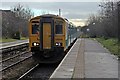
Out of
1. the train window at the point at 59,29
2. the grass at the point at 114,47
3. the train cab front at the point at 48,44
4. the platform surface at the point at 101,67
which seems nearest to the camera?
the platform surface at the point at 101,67

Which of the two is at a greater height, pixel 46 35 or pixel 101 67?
pixel 46 35

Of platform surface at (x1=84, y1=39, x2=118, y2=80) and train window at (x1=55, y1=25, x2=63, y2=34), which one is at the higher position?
train window at (x1=55, y1=25, x2=63, y2=34)

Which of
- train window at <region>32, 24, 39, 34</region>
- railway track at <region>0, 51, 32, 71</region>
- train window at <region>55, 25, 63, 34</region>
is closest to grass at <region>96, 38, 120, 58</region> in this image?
train window at <region>55, 25, 63, 34</region>

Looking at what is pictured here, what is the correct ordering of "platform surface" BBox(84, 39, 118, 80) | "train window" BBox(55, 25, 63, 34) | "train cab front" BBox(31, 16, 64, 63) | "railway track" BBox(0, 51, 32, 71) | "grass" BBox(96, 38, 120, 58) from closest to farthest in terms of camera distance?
"platform surface" BBox(84, 39, 118, 80) → "railway track" BBox(0, 51, 32, 71) → "train cab front" BBox(31, 16, 64, 63) → "train window" BBox(55, 25, 63, 34) → "grass" BBox(96, 38, 120, 58)

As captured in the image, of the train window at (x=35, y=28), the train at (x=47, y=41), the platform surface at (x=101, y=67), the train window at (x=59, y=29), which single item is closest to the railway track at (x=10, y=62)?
the train at (x=47, y=41)

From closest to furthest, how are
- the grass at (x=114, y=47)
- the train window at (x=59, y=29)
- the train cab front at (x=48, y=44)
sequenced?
the train cab front at (x=48, y=44) < the train window at (x=59, y=29) < the grass at (x=114, y=47)

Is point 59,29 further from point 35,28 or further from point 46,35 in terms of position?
point 35,28

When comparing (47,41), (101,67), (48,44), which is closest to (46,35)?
(47,41)

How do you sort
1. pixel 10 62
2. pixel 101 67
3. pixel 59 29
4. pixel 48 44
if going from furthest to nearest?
pixel 10 62 → pixel 59 29 → pixel 48 44 → pixel 101 67

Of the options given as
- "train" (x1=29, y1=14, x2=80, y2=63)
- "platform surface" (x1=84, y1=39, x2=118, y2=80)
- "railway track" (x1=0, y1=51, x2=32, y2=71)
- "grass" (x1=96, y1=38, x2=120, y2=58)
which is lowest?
"railway track" (x1=0, y1=51, x2=32, y2=71)

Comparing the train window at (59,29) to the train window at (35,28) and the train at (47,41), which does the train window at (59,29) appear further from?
the train window at (35,28)

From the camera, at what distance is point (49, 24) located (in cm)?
2152

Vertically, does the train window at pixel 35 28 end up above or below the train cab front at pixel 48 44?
above

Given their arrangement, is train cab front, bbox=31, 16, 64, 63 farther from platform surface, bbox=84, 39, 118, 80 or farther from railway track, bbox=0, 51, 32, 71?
platform surface, bbox=84, 39, 118, 80
